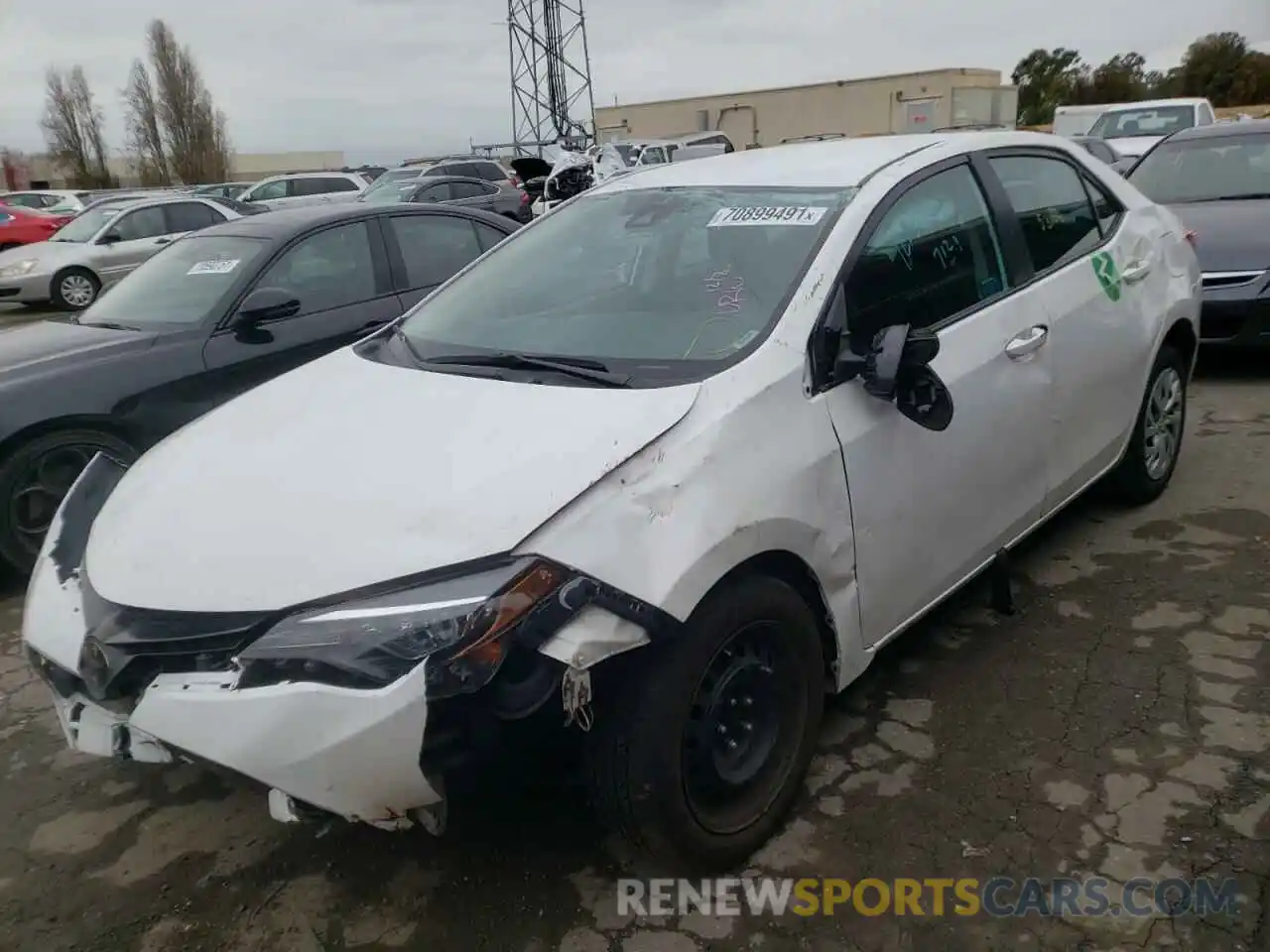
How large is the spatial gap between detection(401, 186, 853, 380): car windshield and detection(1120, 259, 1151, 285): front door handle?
168 centimetres

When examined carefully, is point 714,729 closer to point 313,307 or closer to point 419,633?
point 419,633

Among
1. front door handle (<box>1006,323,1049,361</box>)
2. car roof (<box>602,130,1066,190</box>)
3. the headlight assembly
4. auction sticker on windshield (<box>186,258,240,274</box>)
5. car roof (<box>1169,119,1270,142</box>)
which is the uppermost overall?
car roof (<box>602,130,1066,190</box>)

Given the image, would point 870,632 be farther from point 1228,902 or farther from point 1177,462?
point 1177,462

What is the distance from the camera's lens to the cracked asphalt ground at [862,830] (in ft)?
7.71

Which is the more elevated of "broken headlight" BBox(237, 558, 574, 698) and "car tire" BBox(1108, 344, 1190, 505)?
"broken headlight" BBox(237, 558, 574, 698)

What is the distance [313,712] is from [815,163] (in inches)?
91.8

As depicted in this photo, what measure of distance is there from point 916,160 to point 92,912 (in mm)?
3141

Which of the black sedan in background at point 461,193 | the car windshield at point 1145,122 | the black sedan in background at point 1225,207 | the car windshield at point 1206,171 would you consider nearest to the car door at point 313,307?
the black sedan in background at point 1225,207

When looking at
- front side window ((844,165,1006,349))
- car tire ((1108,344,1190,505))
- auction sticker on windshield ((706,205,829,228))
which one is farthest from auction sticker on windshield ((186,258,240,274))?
car tire ((1108,344,1190,505))

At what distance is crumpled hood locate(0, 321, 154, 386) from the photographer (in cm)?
468

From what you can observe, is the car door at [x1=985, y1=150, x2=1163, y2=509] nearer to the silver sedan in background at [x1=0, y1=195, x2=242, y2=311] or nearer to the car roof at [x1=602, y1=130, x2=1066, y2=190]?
the car roof at [x1=602, y1=130, x2=1066, y2=190]

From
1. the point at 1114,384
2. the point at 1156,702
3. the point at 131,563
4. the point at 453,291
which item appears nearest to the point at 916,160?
the point at 1114,384

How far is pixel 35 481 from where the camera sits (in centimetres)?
450

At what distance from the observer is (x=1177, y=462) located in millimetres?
5105
